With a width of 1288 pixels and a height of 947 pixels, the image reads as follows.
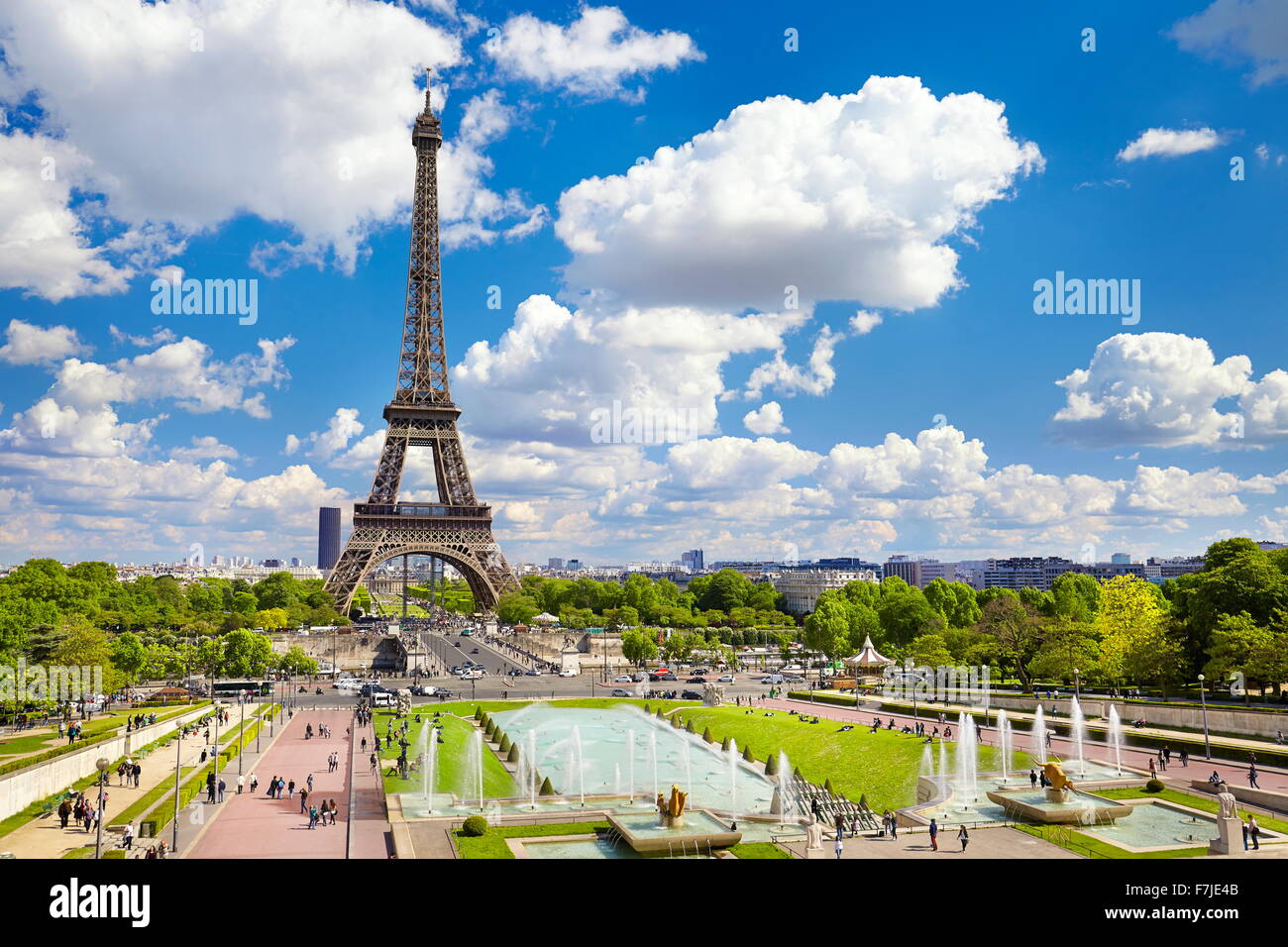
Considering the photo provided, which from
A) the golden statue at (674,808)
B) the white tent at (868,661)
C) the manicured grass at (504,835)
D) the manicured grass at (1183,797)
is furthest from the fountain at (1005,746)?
the white tent at (868,661)

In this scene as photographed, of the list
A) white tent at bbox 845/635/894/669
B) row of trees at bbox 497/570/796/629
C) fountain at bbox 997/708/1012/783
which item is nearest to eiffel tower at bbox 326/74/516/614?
row of trees at bbox 497/570/796/629

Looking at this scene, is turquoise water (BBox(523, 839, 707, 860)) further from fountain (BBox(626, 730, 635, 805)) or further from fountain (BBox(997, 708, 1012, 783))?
fountain (BBox(997, 708, 1012, 783))

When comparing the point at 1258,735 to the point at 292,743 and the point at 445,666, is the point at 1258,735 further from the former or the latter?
the point at 445,666

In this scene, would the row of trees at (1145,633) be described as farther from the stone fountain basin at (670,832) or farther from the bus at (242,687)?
the bus at (242,687)

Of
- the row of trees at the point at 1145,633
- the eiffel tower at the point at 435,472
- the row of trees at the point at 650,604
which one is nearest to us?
the row of trees at the point at 1145,633

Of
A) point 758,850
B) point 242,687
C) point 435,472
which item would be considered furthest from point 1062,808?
point 435,472

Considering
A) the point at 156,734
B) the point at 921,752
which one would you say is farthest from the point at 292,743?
the point at 921,752

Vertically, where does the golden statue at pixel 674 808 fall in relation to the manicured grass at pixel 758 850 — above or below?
above

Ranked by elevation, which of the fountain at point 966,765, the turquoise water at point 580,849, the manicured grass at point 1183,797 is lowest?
the fountain at point 966,765
